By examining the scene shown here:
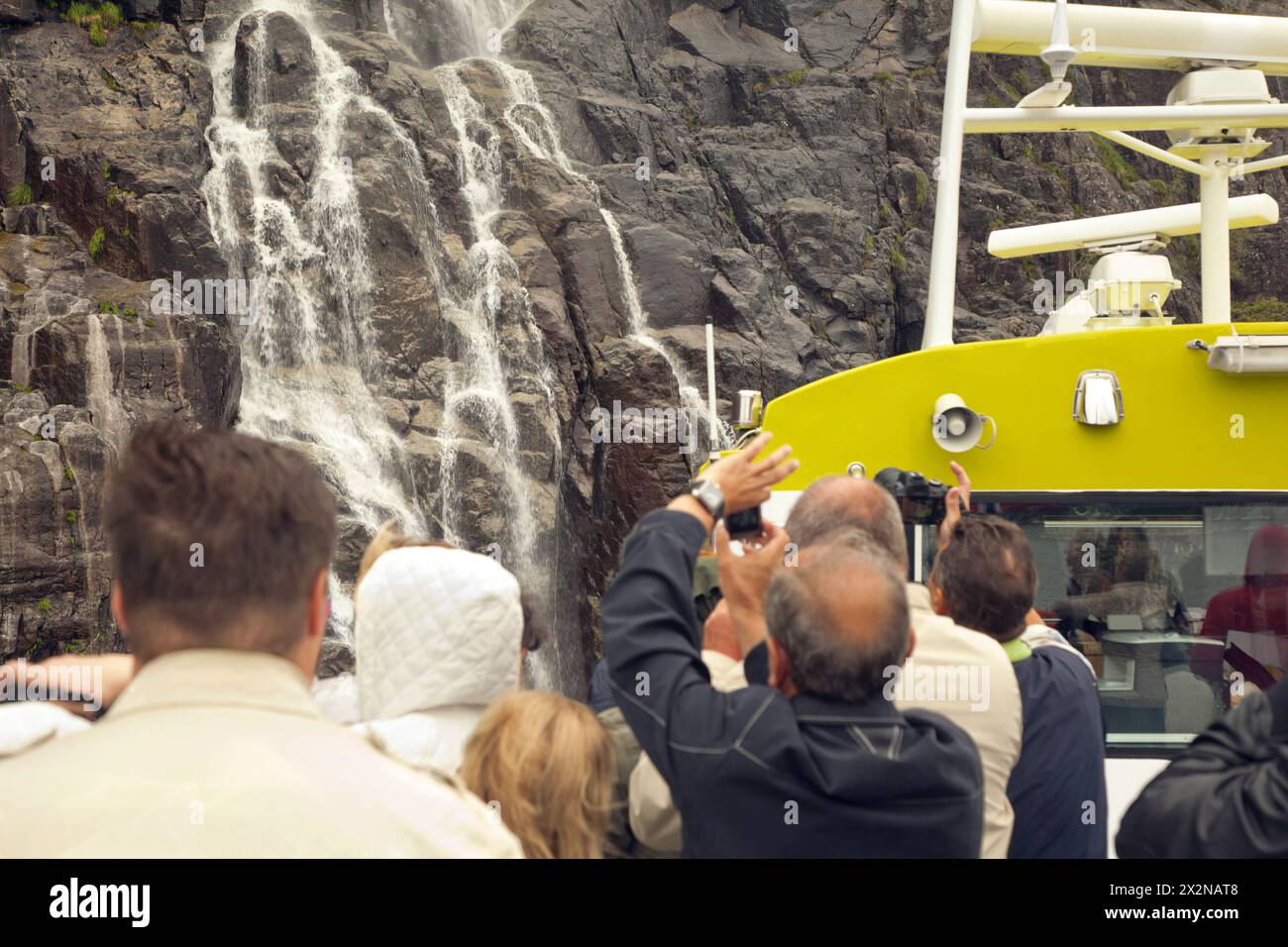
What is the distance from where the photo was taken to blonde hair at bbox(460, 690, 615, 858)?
2.77m

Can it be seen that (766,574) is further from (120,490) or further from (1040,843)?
(120,490)

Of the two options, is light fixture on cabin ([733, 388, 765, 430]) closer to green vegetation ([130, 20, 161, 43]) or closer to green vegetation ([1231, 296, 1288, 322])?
green vegetation ([130, 20, 161, 43])

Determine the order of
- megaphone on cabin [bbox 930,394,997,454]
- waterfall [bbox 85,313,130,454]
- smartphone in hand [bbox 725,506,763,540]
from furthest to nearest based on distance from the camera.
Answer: waterfall [bbox 85,313,130,454], megaphone on cabin [bbox 930,394,997,454], smartphone in hand [bbox 725,506,763,540]

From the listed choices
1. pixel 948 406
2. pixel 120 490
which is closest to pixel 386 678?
pixel 120 490

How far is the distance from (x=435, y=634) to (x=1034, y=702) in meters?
1.69

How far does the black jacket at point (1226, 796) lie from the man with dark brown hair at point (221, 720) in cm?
125

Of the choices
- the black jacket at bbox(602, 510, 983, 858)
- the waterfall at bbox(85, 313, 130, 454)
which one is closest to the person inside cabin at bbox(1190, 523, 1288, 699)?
the black jacket at bbox(602, 510, 983, 858)

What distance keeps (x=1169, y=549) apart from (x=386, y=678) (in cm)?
363

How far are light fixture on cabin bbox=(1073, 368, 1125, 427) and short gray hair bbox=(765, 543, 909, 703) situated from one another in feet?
10.3

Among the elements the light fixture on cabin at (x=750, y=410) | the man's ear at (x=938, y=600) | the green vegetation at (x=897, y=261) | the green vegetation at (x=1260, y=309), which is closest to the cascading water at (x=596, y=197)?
the green vegetation at (x=897, y=261)

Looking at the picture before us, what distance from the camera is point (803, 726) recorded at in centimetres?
279

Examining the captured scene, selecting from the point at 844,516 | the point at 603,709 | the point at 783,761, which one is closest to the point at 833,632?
the point at 783,761

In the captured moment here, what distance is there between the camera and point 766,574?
11.0 ft

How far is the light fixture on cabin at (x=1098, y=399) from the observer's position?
5.68 meters
